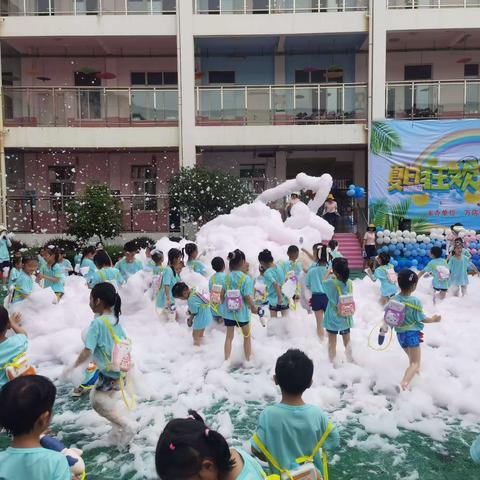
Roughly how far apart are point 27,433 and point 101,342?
1.99 m

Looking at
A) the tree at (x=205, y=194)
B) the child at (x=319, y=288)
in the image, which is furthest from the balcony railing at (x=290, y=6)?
the child at (x=319, y=288)

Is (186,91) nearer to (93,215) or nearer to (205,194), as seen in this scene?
(205,194)

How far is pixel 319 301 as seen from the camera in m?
7.68

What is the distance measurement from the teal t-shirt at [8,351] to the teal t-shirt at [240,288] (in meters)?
3.11

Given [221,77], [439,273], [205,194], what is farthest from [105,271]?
[221,77]

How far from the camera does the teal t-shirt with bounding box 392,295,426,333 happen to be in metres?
5.61

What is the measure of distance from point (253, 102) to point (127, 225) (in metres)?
5.98

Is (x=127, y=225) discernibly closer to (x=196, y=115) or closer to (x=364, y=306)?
(x=196, y=115)

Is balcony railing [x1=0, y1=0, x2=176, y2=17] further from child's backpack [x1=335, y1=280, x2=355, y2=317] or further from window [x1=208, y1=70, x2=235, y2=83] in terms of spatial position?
child's backpack [x1=335, y1=280, x2=355, y2=317]

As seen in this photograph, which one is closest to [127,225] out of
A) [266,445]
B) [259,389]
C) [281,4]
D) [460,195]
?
[281,4]

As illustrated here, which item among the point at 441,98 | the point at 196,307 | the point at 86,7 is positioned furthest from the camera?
the point at 86,7

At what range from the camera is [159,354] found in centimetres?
748

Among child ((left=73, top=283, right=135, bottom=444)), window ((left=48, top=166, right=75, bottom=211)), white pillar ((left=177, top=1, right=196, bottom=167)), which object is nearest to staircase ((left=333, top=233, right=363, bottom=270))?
white pillar ((left=177, top=1, right=196, bottom=167))

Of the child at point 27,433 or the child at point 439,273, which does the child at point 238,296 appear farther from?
the child at point 439,273
